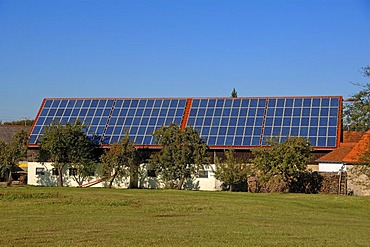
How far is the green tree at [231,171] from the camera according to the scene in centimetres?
4578

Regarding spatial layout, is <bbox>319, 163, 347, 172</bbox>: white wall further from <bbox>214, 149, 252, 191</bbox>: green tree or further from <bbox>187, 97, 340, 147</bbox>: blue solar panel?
<bbox>214, 149, 252, 191</bbox>: green tree

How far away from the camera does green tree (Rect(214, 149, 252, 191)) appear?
4578 centimetres

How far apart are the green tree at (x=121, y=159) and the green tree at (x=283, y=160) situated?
9824mm

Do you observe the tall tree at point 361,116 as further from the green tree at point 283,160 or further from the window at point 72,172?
the window at point 72,172

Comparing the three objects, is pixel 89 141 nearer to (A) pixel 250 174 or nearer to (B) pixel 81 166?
(B) pixel 81 166

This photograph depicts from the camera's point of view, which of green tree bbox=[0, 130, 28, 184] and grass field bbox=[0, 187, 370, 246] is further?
green tree bbox=[0, 130, 28, 184]

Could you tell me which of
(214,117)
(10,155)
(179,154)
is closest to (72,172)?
(10,155)

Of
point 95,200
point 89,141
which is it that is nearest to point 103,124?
point 89,141

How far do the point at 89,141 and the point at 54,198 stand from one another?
58.6 ft

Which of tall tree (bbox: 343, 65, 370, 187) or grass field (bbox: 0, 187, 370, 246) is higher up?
tall tree (bbox: 343, 65, 370, 187)

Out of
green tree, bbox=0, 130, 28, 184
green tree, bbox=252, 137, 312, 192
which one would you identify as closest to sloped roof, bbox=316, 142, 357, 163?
green tree, bbox=252, 137, 312, 192

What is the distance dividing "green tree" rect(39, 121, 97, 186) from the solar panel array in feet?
7.37

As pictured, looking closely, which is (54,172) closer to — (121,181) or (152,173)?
(121,181)

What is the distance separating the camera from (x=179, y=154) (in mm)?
46375
